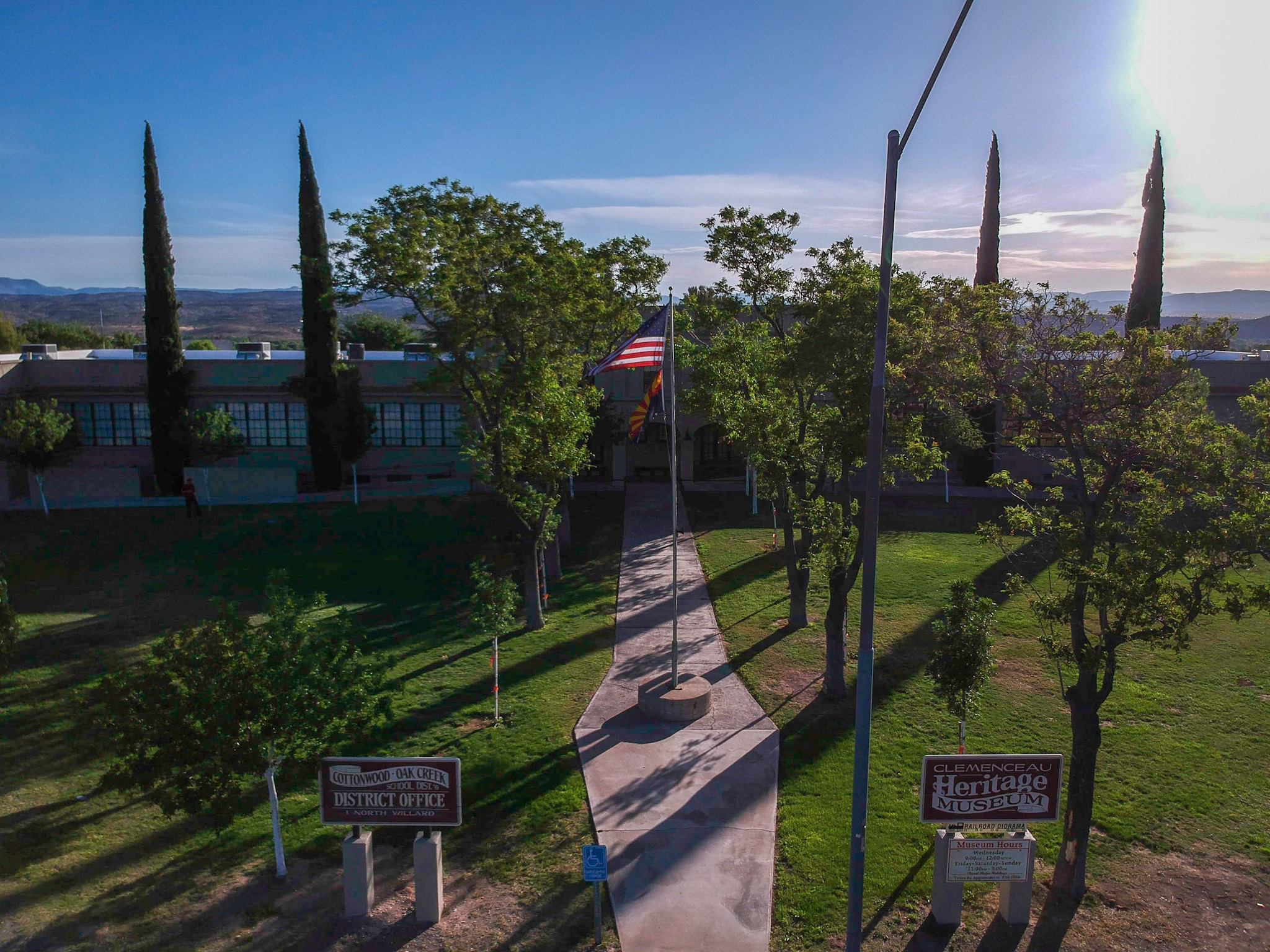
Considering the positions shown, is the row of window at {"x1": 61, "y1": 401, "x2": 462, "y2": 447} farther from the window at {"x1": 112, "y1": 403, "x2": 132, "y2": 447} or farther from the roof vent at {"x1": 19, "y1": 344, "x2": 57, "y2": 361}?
the roof vent at {"x1": 19, "y1": 344, "x2": 57, "y2": 361}

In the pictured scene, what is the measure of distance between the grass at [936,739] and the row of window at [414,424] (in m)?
17.3

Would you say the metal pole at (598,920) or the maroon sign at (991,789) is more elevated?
the maroon sign at (991,789)

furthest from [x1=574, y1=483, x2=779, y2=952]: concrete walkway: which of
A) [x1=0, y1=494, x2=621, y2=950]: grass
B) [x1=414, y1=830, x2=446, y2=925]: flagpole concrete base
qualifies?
[x1=414, y1=830, x2=446, y2=925]: flagpole concrete base

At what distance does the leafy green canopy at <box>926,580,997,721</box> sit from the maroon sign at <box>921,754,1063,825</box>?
2.03 m

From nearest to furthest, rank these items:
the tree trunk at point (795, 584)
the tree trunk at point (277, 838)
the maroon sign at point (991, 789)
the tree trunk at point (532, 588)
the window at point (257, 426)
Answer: the maroon sign at point (991, 789) → the tree trunk at point (277, 838) → the tree trunk at point (795, 584) → the tree trunk at point (532, 588) → the window at point (257, 426)

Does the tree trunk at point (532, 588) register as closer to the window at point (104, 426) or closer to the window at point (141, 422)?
the window at point (141, 422)

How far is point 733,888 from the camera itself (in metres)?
10.7

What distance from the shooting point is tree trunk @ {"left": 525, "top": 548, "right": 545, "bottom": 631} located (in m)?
20.4

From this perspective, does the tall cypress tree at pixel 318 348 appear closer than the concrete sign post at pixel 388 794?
No

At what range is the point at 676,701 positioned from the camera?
15.5m

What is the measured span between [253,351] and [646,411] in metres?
28.7

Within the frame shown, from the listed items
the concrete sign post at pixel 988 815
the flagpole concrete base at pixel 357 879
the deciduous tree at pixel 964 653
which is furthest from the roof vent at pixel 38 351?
the concrete sign post at pixel 988 815

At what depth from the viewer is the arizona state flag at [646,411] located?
15914 mm

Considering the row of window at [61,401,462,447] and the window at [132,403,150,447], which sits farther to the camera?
the window at [132,403,150,447]
